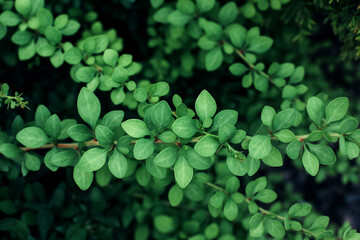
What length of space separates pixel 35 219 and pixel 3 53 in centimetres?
81

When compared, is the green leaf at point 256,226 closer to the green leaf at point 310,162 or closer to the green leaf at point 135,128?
the green leaf at point 310,162

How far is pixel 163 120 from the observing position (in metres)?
1.02

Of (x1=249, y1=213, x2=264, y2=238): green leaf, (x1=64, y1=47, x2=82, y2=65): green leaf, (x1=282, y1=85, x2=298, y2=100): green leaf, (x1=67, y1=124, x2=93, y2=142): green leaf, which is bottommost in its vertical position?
(x1=249, y1=213, x2=264, y2=238): green leaf

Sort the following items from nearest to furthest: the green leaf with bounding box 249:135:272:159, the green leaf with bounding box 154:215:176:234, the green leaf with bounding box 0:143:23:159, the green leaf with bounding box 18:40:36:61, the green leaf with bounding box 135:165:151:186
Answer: the green leaf with bounding box 249:135:272:159, the green leaf with bounding box 0:143:23:159, the green leaf with bounding box 135:165:151:186, the green leaf with bounding box 18:40:36:61, the green leaf with bounding box 154:215:176:234

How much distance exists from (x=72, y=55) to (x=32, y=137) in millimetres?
353

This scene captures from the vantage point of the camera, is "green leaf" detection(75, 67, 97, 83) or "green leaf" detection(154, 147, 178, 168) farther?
"green leaf" detection(75, 67, 97, 83)

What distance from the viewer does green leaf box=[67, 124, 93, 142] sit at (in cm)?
105

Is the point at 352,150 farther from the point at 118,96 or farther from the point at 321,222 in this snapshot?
the point at 118,96

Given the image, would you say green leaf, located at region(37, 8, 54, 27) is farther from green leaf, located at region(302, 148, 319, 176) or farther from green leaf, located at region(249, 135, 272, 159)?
green leaf, located at region(302, 148, 319, 176)

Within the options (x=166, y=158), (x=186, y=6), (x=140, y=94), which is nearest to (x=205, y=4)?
(x=186, y=6)

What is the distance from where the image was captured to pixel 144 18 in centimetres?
200

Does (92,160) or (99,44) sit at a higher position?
(99,44)

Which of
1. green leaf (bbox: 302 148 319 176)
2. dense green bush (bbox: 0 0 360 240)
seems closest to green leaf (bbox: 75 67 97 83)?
dense green bush (bbox: 0 0 360 240)

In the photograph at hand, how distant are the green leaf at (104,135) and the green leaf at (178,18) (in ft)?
2.16
